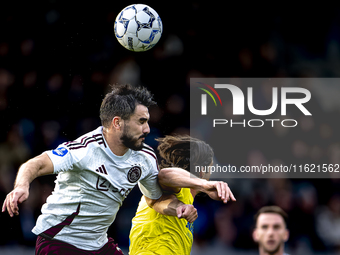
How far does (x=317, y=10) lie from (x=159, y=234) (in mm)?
6036

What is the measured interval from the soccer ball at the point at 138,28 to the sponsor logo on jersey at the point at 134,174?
2290mm

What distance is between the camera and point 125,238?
740cm

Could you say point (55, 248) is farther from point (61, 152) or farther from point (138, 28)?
point (138, 28)

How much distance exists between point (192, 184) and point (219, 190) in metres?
0.42

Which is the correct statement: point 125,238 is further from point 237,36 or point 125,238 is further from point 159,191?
point 237,36

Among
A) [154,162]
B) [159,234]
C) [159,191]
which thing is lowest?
[159,234]

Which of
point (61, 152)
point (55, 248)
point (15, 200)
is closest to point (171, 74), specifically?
point (61, 152)

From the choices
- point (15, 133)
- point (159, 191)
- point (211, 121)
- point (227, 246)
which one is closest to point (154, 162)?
point (159, 191)

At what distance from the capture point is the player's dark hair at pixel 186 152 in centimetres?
465

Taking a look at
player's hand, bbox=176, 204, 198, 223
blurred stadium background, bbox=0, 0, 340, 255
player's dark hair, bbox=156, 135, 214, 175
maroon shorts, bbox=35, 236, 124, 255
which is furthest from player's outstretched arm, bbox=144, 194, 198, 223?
blurred stadium background, bbox=0, 0, 340, 255

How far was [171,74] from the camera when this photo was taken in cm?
827

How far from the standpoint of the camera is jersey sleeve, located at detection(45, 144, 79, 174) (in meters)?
3.55

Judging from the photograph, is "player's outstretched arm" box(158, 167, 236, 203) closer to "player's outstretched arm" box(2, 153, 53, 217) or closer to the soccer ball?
"player's outstretched arm" box(2, 153, 53, 217)

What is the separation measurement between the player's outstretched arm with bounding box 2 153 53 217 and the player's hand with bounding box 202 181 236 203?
48.4 inches
